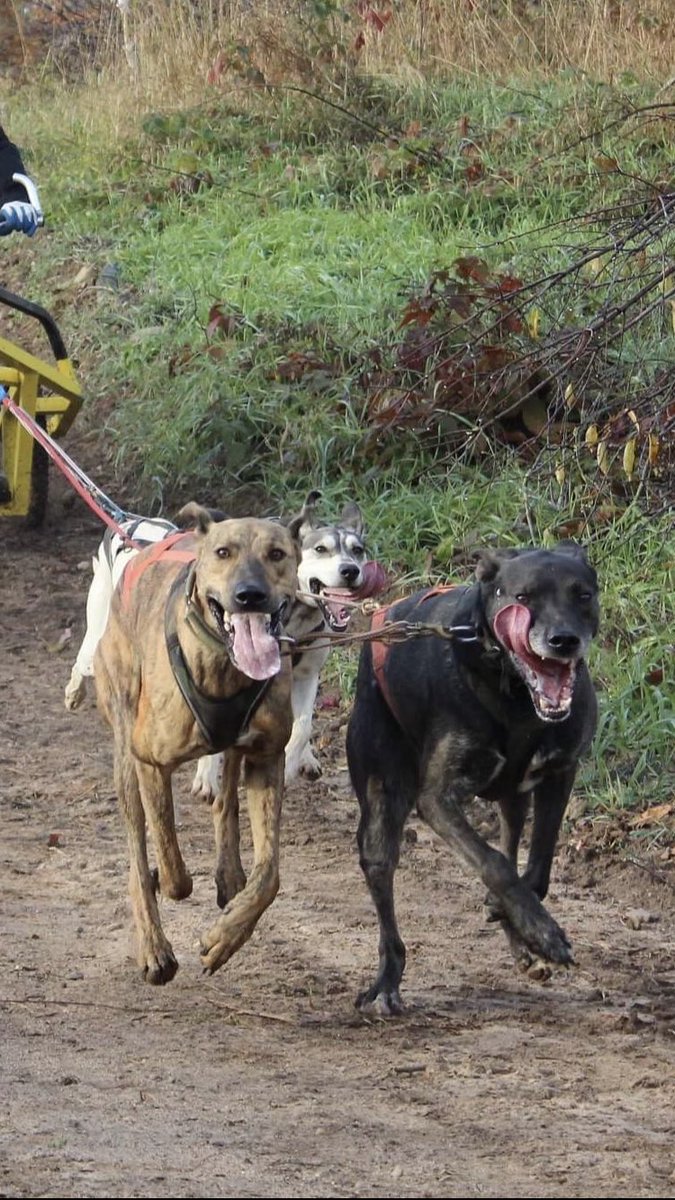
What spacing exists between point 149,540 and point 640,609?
213 centimetres

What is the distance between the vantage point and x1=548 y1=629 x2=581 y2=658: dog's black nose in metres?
4.43

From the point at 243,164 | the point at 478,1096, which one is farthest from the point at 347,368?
the point at 478,1096

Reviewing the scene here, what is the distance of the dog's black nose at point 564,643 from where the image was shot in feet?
14.5

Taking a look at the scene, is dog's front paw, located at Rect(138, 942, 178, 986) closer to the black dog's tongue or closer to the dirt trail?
the dirt trail

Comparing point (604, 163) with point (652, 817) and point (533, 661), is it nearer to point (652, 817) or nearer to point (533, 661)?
point (652, 817)

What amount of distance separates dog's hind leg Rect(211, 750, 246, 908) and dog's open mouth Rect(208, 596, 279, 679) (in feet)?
2.05

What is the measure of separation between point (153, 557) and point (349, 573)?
159 cm

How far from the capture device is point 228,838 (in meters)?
5.21

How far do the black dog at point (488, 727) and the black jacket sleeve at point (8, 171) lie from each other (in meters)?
4.63

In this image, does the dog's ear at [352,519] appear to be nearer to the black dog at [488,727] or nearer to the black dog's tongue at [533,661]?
the black dog at [488,727]

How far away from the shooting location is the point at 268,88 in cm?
1345

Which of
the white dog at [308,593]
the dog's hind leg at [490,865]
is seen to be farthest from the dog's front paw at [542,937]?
the white dog at [308,593]

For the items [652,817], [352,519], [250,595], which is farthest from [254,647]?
[352,519]

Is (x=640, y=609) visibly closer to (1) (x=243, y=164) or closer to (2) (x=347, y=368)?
(2) (x=347, y=368)
